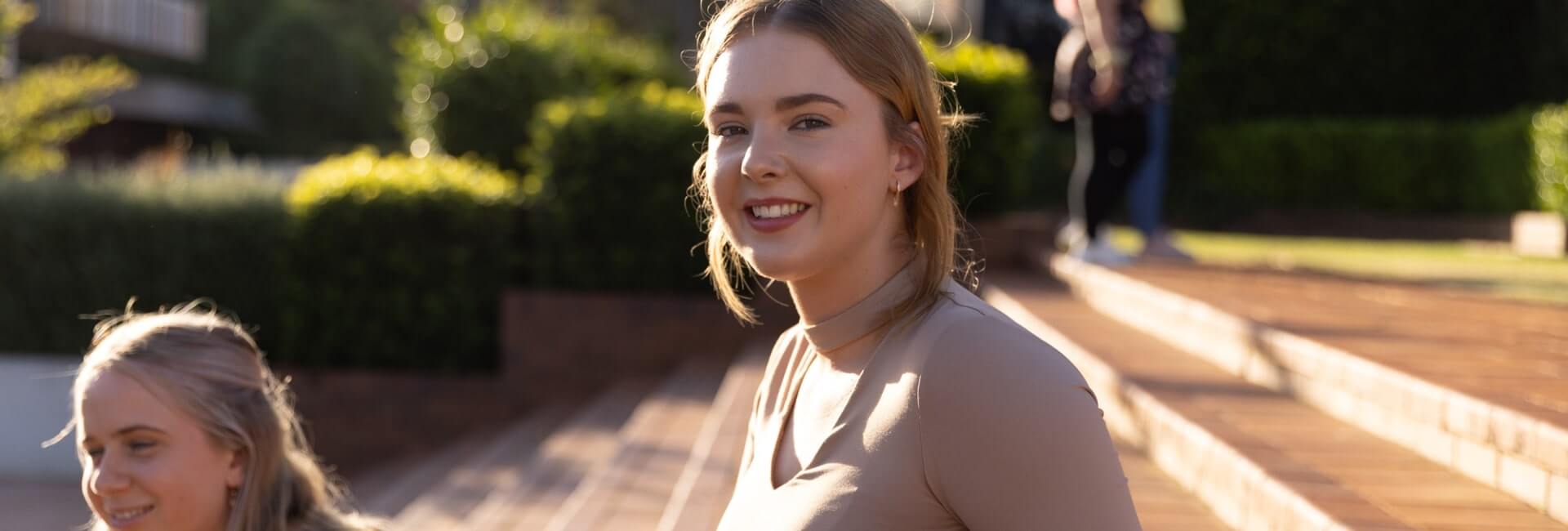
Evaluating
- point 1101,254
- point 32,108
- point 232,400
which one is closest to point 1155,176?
point 1101,254

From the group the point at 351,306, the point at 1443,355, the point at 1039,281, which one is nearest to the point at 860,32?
the point at 1443,355

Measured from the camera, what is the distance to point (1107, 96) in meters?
6.74

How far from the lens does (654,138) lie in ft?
27.6

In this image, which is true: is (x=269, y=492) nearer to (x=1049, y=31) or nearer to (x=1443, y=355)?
(x=1443, y=355)

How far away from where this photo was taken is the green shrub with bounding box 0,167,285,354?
8570 mm

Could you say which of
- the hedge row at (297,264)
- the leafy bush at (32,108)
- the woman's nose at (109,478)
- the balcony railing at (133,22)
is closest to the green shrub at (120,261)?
the hedge row at (297,264)

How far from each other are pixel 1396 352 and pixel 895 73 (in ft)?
10.3

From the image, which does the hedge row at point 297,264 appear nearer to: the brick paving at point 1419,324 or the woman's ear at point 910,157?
the brick paving at point 1419,324

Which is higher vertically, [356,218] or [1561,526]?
[1561,526]

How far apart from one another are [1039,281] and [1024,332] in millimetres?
6398

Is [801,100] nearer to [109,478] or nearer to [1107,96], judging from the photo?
[109,478]

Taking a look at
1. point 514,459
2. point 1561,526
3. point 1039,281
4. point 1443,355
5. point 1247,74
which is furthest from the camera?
point 1247,74

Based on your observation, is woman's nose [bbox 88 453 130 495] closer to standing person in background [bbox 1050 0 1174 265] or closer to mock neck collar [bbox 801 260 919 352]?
mock neck collar [bbox 801 260 919 352]

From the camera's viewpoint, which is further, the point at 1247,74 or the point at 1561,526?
the point at 1247,74
